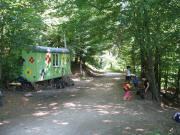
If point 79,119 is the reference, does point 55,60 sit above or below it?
above

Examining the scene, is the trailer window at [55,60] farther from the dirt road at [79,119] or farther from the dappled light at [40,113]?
the dappled light at [40,113]

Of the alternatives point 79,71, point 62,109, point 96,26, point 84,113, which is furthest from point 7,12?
point 79,71

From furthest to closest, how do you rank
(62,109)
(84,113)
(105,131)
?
(62,109)
(84,113)
(105,131)

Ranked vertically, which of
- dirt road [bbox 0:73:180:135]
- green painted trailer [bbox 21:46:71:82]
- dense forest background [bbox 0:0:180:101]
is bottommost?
dirt road [bbox 0:73:180:135]

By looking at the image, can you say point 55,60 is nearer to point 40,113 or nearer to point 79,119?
point 40,113

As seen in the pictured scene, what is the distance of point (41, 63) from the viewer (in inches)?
475

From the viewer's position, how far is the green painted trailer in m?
11.5

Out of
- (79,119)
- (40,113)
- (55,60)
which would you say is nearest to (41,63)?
(55,60)

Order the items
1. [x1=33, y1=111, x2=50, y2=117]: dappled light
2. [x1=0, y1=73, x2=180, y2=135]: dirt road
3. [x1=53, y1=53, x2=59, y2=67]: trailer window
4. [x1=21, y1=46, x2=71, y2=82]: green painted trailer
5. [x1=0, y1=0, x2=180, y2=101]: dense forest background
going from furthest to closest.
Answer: [x1=53, y1=53, x2=59, y2=67]: trailer window < [x1=21, y1=46, x2=71, y2=82]: green painted trailer < [x1=0, y1=0, x2=180, y2=101]: dense forest background < [x1=33, y1=111, x2=50, y2=117]: dappled light < [x1=0, y1=73, x2=180, y2=135]: dirt road

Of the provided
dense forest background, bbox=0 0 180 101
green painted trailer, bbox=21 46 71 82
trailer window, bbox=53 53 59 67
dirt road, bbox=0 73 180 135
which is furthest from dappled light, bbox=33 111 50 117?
trailer window, bbox=53 53 59 67

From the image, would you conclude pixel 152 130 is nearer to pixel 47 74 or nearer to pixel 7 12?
pixel 7 12

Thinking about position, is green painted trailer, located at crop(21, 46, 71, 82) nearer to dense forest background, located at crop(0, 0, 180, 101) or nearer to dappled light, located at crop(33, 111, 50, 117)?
dense forest background, located at crop(0, 0, 180, 101)

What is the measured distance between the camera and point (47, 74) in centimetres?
1292

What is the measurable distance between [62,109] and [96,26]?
4.39 metres
